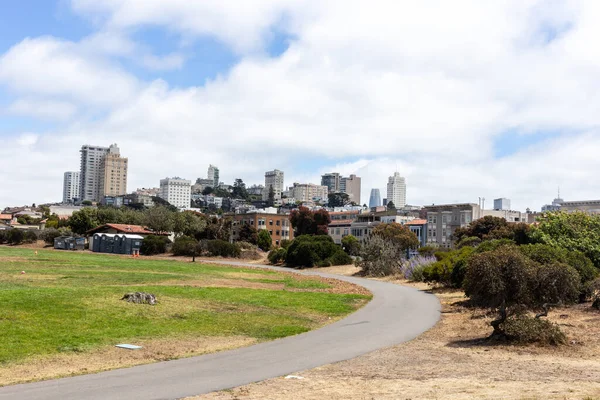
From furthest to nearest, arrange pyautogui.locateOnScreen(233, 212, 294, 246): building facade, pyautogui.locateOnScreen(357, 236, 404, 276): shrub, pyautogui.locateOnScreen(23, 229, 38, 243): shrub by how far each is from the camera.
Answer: pyautogui.locateOnScreen(233, 212, 294, 246): building facade < pyautogui.locateOnScreen(23, 229, 38, 243): shrub < pyautogui.locateOnScreen(357, 236, 404, 276): shrub

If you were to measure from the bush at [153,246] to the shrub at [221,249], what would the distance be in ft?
23.9

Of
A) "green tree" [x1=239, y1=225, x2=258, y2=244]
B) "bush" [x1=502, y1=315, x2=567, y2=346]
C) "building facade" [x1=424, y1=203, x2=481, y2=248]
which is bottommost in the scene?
"bush" [x1=502, y1=315, x2=567, y2=346]

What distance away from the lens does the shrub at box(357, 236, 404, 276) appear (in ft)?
168

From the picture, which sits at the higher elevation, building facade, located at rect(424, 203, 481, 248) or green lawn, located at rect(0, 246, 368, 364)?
building facade, located at rect(424, 203, 481, 248)

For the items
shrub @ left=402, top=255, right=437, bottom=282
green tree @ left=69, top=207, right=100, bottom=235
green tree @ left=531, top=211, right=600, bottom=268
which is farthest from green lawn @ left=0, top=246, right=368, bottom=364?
green tree @ left=69, top=207, right=100, bottom=235

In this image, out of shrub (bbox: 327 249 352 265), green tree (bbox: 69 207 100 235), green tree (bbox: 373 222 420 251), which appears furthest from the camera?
green tree (bbox: 69 207 100 235)

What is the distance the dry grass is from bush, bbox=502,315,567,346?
15.1 inches

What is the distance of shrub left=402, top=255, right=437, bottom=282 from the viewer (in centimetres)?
4353

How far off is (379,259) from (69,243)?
5850 cm

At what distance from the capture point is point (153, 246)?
84812mm

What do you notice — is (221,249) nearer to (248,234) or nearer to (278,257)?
(278,257)

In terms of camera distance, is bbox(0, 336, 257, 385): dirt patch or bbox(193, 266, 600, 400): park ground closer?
bbox(193, 266, 600, 400): park ground

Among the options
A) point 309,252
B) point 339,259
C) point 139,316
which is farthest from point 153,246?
point 139,316

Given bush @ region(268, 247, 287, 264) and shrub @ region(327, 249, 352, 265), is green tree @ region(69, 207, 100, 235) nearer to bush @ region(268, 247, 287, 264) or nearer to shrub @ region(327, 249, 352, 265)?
bush @ region(268, 247, 287, 264)
